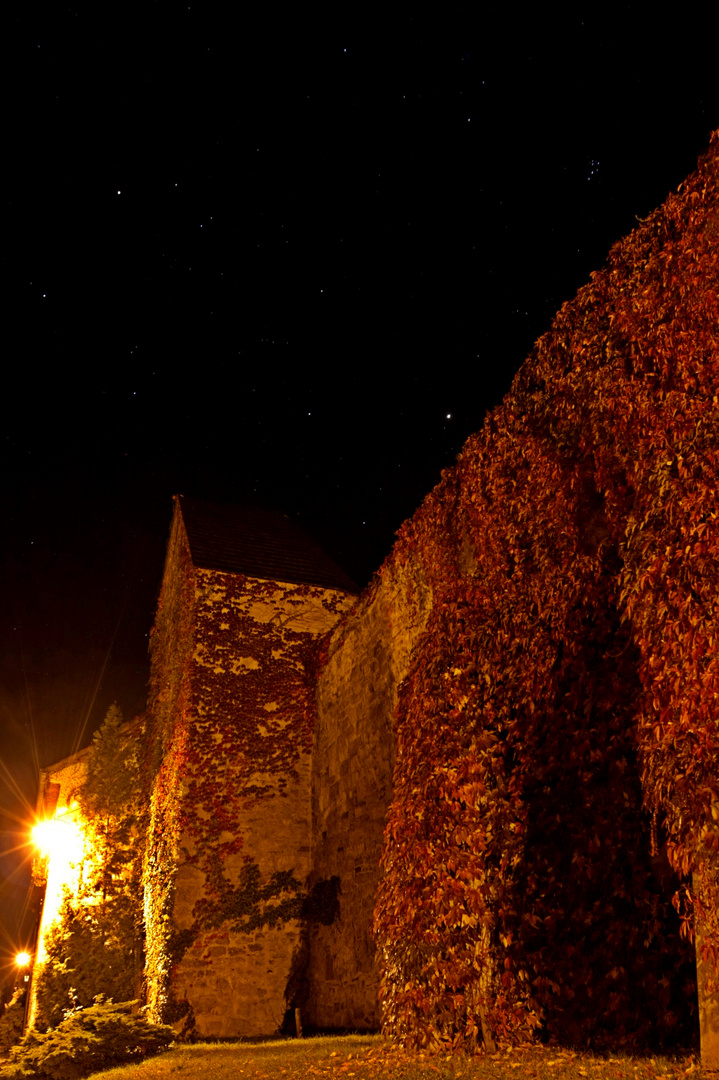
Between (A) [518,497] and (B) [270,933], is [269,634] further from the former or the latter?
(A) [518,497]

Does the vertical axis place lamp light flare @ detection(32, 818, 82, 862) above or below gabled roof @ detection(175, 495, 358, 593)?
below

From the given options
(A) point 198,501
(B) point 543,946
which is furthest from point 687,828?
(A) point 198,501

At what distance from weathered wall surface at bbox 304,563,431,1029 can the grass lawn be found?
3.38 ft

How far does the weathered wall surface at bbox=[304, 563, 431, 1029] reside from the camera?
372 inches

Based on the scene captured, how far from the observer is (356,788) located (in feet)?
35.1

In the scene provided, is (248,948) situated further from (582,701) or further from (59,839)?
(582,701)

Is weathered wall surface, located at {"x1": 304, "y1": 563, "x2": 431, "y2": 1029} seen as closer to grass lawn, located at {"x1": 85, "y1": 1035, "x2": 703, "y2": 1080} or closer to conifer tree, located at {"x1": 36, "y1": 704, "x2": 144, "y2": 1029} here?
grass lawn, located at {"x1": 85, "y1": 1035, "x2": 703, "y2": 1080}

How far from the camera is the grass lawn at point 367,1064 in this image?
422 cm

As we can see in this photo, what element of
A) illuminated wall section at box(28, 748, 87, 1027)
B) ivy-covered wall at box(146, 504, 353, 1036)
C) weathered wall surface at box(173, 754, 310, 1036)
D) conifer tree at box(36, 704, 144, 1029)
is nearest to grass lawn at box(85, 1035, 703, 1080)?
weathered wall surface at box(173, 754, 310, 1036)

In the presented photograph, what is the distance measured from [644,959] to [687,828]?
1834 millimetres

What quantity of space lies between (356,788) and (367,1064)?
4.90 meters

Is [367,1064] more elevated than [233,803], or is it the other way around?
[233,803]

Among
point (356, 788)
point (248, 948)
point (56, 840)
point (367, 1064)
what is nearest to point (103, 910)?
point (56, 840)

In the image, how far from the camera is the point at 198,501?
59.5ft
